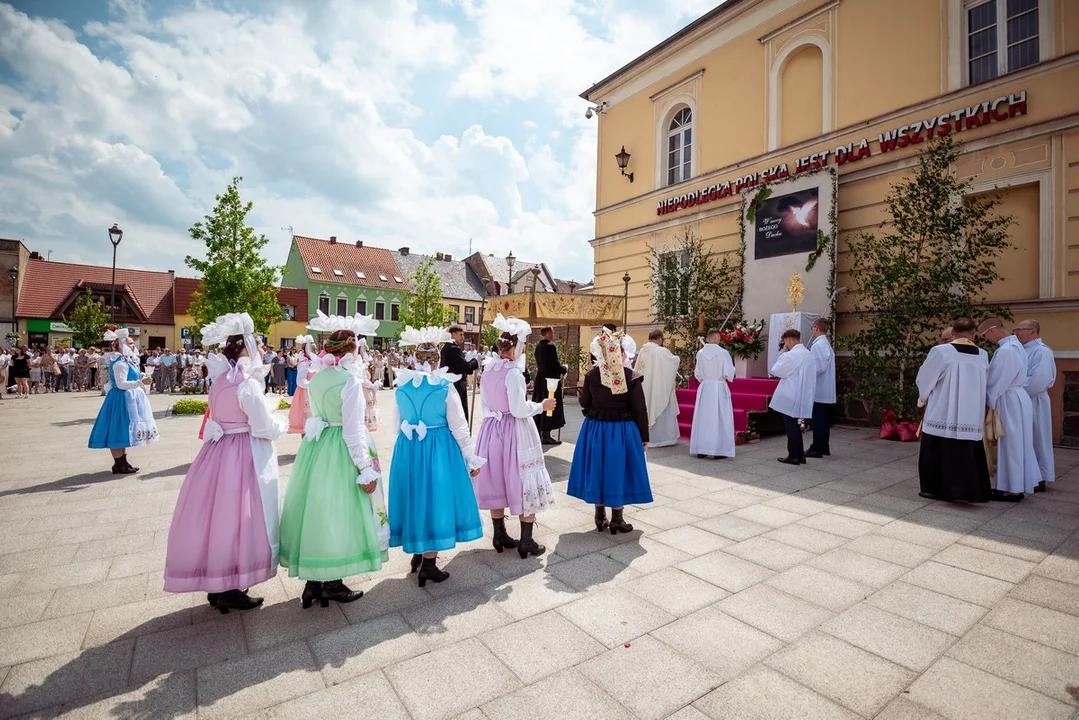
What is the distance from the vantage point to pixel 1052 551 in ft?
14.1

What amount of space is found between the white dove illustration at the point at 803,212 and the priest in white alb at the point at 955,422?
6144 millimetres

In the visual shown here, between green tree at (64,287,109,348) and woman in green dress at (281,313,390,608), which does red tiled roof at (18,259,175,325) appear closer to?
green tree at (64,287,109,348)

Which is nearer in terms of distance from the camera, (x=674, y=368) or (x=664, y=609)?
(x=664, y=609)

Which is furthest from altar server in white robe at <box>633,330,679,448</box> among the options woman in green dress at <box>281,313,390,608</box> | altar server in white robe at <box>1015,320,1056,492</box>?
woman in green dress at <box>281,313,390,608</box>

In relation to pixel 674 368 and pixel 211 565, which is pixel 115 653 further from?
pixel 674 368

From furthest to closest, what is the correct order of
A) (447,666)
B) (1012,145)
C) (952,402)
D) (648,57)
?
(648,57), (1012,145), (952,402), (447,666)

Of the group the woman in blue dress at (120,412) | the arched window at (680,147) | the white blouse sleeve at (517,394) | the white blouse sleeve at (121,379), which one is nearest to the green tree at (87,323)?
the woman in blue dress at (120,412)

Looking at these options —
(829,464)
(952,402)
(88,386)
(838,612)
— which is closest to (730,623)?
(838,612)

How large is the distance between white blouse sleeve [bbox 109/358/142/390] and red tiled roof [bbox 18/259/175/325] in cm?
3694

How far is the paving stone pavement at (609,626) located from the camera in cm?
252

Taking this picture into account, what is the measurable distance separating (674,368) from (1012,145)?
22.8 feet

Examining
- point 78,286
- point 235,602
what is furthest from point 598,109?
point 78,286

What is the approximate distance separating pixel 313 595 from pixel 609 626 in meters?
1.99

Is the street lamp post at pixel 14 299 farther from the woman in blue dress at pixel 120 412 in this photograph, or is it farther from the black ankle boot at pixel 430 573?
the black ankle boot at pixel 430 573
